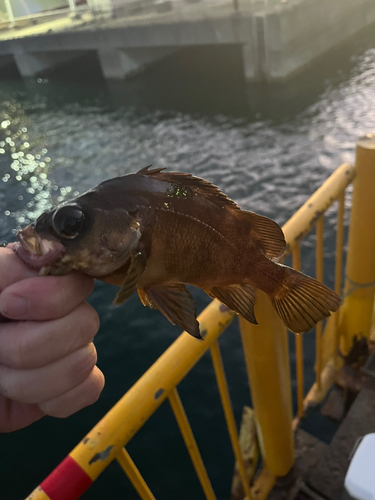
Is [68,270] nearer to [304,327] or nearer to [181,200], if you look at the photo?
[181,200]

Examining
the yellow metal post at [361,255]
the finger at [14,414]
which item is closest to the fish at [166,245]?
A: the finger at [14,414]

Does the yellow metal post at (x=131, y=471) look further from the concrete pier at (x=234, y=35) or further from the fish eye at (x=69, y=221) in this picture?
the concrete pier at (x=234, y=35)

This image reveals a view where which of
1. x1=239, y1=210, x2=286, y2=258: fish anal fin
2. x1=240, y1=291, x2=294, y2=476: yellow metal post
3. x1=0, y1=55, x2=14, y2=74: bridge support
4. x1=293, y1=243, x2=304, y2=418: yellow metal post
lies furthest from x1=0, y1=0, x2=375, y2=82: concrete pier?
x1=239, y1=210, x2=286, y2=258: fish anal fin

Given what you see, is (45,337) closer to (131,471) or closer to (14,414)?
(14,414)

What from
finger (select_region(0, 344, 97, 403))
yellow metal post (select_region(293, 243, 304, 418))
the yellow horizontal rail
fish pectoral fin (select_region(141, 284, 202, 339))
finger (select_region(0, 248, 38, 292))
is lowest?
yellow metal post (select_region(293, 243, 304, 418))

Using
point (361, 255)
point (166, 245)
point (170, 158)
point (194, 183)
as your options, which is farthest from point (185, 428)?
point (170, 158)

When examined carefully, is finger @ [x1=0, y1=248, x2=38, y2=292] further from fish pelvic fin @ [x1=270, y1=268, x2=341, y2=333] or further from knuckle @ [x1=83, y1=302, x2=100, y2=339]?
fish pelvic fin @ [x1=270, y1=268, x2=341, y2=333]

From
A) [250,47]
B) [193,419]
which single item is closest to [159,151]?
[250,47]
